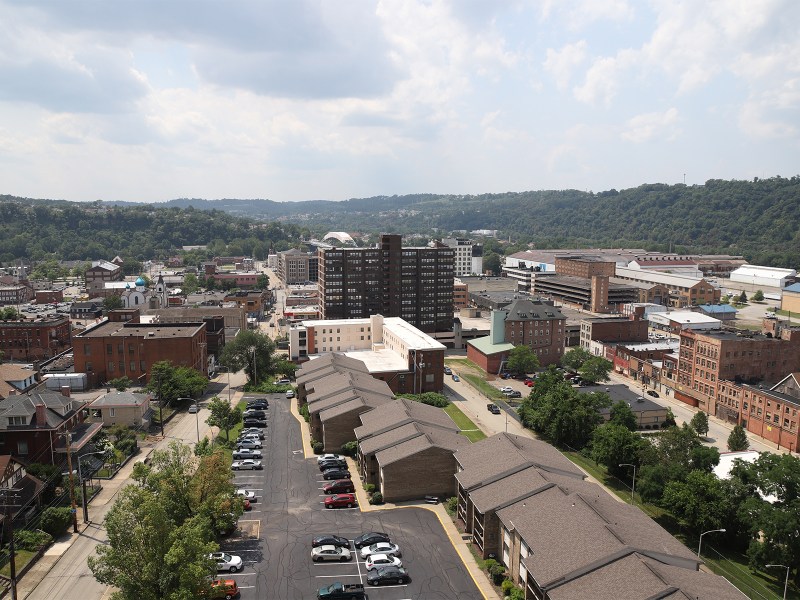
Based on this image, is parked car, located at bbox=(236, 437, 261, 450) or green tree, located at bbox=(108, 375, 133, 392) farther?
green tree, located at bbox=(108, 375, 133, 392)

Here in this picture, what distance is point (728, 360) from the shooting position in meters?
76.2

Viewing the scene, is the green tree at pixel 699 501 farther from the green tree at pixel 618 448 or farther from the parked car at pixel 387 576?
the parked car at pixel 387 576

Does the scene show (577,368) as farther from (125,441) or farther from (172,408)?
(125,441)

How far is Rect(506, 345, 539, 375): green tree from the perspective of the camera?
91.8 m

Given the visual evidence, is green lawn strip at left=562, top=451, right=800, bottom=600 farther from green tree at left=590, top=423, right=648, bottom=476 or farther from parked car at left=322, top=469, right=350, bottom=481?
parked car at left=322, top=469, right=350, bottom=481

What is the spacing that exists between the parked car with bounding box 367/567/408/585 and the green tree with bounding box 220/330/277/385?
50.9 meters

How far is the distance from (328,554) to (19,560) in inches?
762

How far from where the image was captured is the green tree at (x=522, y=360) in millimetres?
91812

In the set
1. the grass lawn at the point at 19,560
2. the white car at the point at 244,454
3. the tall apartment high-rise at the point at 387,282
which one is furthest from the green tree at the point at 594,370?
the grass lawn at the point at 19,560

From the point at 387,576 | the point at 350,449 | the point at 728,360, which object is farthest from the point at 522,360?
the point at 387,576

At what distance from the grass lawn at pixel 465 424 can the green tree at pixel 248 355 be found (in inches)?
1097

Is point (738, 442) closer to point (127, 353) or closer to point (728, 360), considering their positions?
point (728, 360)

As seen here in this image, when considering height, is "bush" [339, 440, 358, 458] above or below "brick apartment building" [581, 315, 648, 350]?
below

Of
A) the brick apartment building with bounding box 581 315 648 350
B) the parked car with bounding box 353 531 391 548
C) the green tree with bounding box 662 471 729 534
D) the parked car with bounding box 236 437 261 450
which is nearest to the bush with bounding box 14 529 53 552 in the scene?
the parked car with bounding box 236 437 261 450
